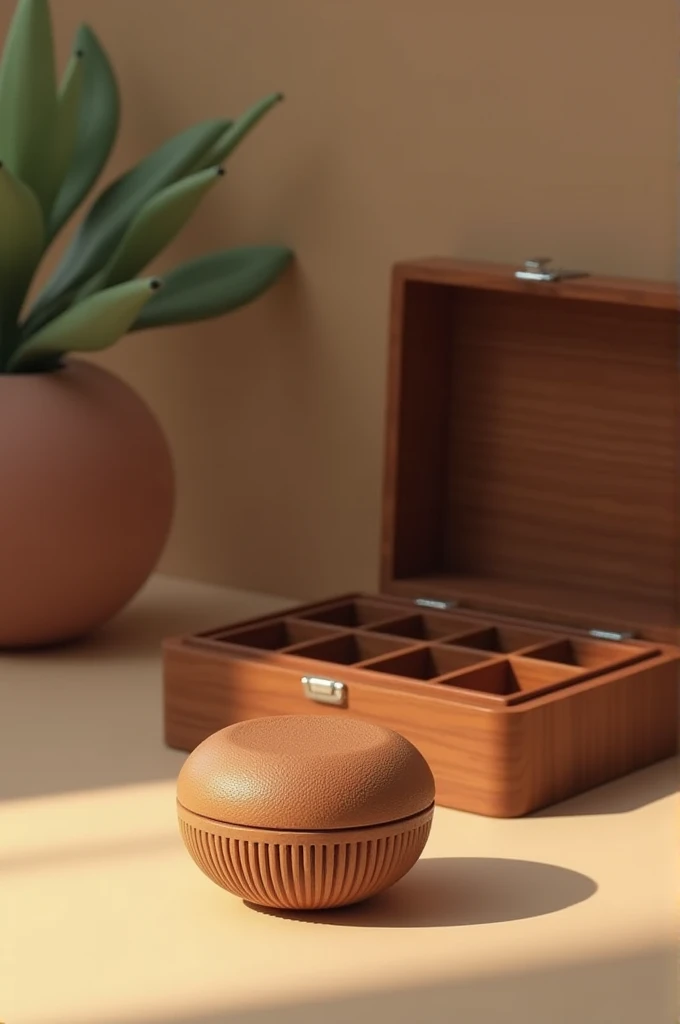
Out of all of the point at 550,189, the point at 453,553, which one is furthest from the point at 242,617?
the point at 550,189

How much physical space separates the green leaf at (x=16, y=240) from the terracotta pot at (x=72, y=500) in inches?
3.8

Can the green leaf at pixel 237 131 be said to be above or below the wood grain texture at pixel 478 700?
above

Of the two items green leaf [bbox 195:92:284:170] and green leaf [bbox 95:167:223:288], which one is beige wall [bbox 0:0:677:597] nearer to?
green leaf [bbox 195:92:284:170]

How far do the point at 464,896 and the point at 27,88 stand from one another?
1037 millimetres

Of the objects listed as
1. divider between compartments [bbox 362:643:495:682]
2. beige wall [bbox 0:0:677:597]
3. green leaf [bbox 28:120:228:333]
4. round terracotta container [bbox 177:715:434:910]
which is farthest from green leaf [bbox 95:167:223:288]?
round terracotta container [bbox 177:715:434:910]

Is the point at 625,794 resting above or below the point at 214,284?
below

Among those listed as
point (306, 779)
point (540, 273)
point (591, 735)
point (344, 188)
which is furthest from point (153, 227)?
point (306, 779)

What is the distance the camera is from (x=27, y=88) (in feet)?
6.15

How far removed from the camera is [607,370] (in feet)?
6.06

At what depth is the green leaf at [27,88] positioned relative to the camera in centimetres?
188

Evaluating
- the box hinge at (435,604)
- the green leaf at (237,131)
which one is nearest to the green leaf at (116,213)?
the green leaf at (237,131)

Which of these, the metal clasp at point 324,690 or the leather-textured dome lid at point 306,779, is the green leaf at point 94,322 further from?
the leather-textured dome lid at point 306,779

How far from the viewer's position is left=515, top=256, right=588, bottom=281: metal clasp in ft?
5.74

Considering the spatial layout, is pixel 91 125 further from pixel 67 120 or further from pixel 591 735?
pixel 591 735
